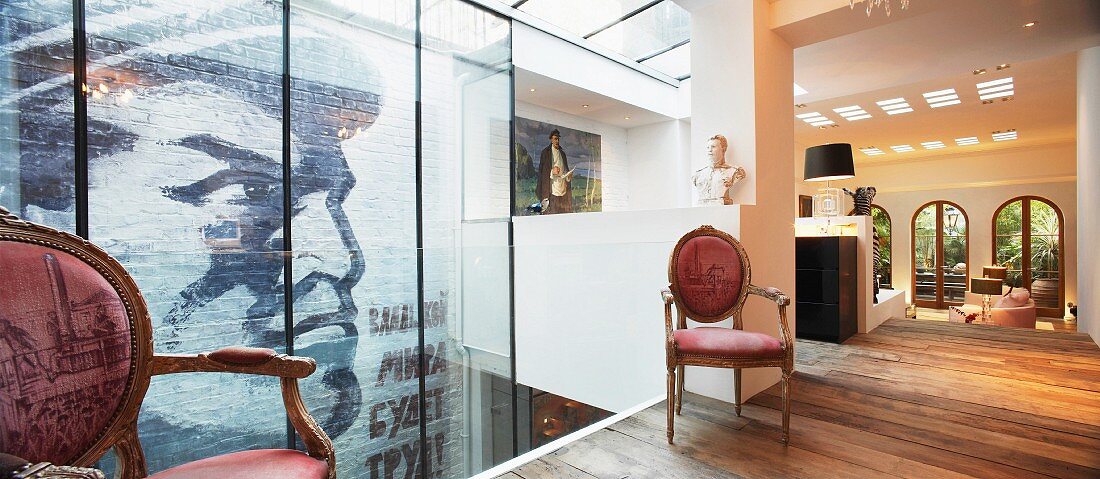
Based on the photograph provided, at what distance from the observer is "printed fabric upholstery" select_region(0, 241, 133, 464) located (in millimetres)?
910

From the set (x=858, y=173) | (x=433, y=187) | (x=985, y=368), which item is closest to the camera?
(x=985, y=368)

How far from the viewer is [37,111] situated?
9.12ft

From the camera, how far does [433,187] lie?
4.70 metres

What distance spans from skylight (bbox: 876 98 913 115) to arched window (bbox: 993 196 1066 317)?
5328mm

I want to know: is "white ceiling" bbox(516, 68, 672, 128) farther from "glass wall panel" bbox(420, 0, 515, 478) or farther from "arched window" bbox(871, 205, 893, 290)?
"arched window" bbox(871, 205, 893, 290)

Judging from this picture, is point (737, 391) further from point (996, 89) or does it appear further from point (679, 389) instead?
point (996, 89)

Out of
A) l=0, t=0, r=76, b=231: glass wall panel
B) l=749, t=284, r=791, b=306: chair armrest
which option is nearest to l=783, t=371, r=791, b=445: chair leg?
l=749, t=284, r=791, b=306: chair armrest

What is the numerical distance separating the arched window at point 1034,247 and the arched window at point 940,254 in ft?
1.94

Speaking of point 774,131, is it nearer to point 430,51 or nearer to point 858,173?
point 430,51

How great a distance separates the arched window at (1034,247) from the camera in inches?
379

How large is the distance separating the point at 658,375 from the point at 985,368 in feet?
8.12

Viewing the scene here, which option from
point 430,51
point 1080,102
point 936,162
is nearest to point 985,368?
point 1080,102

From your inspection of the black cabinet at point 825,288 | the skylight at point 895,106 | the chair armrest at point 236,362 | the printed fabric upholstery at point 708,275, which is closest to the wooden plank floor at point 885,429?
the printed fabric upholstery at point 708,275

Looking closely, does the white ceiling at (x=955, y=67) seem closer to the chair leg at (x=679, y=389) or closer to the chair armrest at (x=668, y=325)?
the chair armrest at (x=668, y=325)
